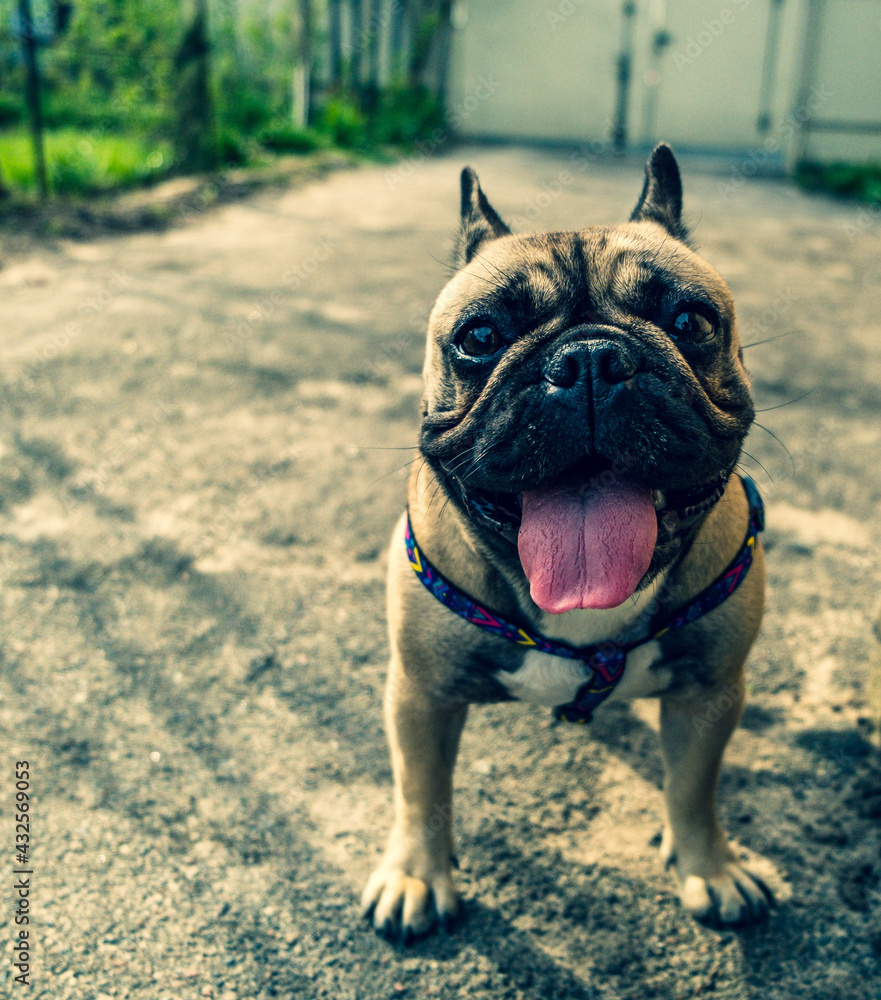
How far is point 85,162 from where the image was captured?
324 inches

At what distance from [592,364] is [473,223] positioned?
2.63ft

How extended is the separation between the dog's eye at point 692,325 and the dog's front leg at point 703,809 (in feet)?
2.59

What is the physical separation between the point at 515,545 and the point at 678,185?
3.37 feet

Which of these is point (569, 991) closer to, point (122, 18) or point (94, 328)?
point (94, 328)

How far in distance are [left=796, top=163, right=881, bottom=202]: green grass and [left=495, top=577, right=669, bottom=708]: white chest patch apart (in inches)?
384

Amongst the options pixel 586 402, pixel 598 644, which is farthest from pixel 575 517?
pixel 598 644

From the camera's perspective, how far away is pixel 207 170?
9227 millimetres

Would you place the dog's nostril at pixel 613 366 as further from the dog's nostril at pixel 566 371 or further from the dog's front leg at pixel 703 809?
the dog's front leg at pixel 703 809

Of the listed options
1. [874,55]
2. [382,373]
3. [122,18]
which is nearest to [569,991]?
[382,373]

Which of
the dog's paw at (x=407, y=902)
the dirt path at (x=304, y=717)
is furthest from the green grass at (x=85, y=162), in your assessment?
the dog's paw at (x=407, y=902)

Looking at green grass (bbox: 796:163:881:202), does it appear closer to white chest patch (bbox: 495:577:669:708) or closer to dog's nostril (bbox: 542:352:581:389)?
white chest patch (bbox: 495:577:669:708)

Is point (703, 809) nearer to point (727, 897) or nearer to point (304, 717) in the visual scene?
point (727, 897)

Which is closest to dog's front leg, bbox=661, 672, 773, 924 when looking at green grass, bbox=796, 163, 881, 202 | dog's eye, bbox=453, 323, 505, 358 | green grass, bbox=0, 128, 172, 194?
dog's eye, bbox=453, 323, 505, 358

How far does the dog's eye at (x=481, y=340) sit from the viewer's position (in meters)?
1.79
